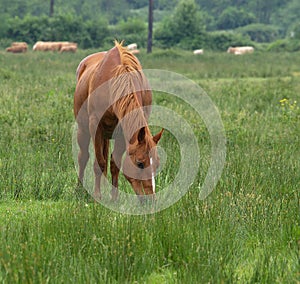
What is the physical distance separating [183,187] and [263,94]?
9.60 meters

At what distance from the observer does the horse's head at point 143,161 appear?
18.3 feet

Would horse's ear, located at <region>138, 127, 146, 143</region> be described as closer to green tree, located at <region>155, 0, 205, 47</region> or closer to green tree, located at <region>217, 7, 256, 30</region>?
green tree, located at <region>155, 0, 205, 47</region>

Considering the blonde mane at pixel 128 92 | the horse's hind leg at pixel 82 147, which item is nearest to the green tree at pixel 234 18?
the horse's hind leg at pixel 82 147

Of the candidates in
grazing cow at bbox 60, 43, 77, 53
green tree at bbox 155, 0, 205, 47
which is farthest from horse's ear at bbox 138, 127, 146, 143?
green tree at bbox 155, 0, 205, 47

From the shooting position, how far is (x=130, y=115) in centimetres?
579

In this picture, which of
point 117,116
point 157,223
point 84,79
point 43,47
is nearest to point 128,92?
point 117,116

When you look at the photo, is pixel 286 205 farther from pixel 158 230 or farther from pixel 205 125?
pixel 205 125

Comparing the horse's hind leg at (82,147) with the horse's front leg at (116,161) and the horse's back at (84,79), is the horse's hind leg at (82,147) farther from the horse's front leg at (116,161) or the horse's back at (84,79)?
the horse's front leg at (116,161)

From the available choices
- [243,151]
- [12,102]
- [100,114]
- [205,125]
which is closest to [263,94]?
[205,125]

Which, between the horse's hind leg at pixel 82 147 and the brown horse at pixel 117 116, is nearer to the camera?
the brown horse at pixel 117 116

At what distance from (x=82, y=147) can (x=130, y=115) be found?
7.08 ft

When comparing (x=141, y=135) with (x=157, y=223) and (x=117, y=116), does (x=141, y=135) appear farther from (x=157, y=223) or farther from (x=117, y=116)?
(x=157, y=223)

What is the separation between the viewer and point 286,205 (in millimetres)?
5832

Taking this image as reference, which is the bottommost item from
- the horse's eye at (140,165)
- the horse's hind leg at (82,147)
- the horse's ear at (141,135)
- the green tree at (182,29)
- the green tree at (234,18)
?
the green tree at (234,18)
